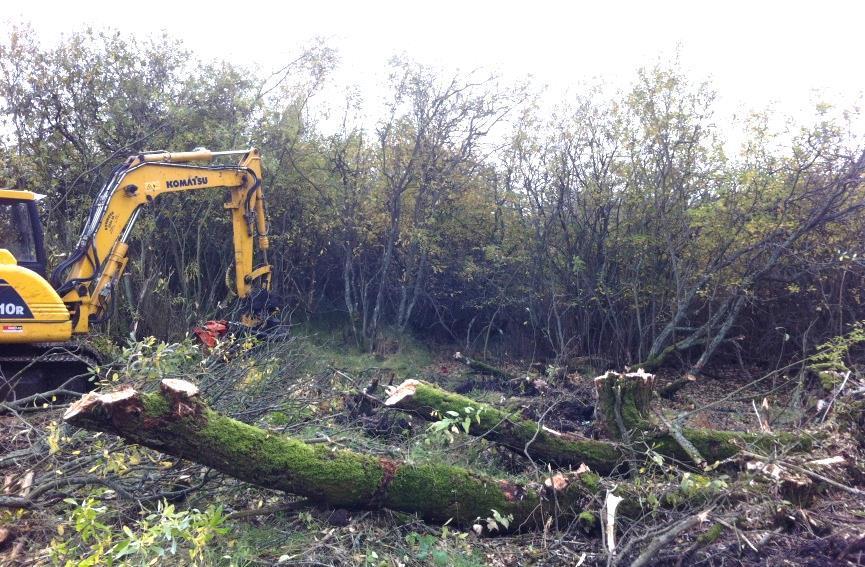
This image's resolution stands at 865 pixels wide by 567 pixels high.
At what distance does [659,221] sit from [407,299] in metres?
5.71

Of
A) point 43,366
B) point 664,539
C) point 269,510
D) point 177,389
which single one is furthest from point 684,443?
point 43,366

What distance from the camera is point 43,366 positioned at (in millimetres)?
7250

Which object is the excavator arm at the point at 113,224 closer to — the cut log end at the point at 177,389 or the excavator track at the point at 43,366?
the excavator track at the point at 43,366

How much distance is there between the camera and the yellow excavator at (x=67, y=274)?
6812mm

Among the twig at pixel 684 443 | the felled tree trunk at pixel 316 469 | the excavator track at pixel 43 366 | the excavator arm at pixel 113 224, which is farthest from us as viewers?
the excavator arm at pixel 113 224

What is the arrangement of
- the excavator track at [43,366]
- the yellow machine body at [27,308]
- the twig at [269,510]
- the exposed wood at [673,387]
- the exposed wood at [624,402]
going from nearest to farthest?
the twig at [269,510] < the exposed wood at [624,402] < the yellow machine body at [27,308] < the excavator track at [43,366] < the exposed wood at [673,387]

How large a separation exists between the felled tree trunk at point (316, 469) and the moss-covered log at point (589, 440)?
59cm

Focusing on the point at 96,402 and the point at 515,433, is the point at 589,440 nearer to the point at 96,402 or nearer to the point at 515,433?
the point at 515,433

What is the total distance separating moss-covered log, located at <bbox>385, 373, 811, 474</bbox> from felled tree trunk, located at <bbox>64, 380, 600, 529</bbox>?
1.93ft

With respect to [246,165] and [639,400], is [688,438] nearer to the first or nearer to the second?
[639,400]

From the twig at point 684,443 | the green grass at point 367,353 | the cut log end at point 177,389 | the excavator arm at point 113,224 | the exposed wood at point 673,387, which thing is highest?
the excavator arm at point 113,224

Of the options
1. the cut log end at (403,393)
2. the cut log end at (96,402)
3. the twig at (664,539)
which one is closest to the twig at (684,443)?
the twig at (664,539)

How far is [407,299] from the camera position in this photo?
49.2 feet

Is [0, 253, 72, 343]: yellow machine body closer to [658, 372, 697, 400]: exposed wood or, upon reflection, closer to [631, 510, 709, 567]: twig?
[631, 510, 709, 567]: twig
